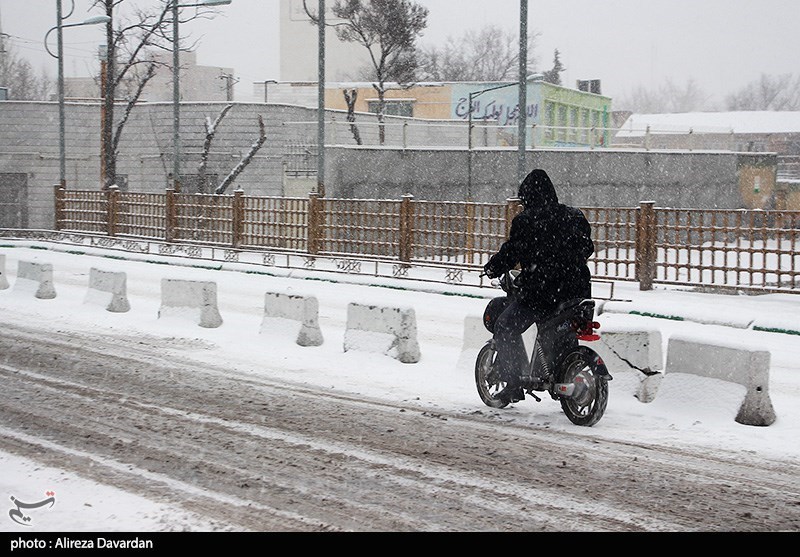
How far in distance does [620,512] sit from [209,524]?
237 cm

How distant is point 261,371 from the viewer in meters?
11.8

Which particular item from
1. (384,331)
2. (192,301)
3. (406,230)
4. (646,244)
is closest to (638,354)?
(384,331)

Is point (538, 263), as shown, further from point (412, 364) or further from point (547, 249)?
point (412, 364)

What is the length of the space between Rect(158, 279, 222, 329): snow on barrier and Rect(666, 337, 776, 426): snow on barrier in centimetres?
754

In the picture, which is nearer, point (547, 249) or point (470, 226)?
point (547, 249)

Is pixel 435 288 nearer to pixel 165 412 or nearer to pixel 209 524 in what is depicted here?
pixel 165 412

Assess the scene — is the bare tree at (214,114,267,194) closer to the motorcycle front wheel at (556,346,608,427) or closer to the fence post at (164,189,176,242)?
the fence post at (164,189,176,242)

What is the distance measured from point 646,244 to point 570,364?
12.6 metres

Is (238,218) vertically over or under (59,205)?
under

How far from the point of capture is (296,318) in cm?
1373

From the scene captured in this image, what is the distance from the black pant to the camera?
9266mm

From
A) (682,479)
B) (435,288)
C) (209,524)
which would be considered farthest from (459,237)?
(209,524)

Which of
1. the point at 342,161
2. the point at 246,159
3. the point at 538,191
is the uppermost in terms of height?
the point at 246,159

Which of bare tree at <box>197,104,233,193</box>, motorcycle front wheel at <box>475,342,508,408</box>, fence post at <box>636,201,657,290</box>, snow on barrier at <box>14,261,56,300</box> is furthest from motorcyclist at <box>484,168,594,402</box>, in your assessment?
bare tree at <box>197,104,233,193</box>
